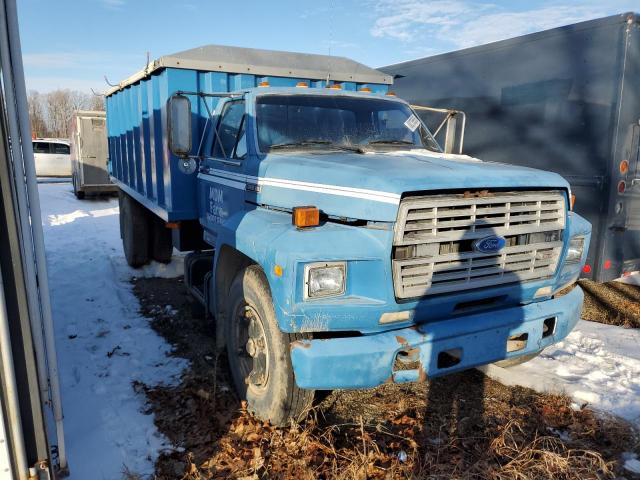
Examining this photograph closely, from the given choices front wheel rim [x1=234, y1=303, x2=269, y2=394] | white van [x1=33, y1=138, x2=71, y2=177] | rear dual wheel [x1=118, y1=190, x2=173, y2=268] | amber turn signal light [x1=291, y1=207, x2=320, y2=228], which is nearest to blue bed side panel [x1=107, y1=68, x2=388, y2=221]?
rear dual wheel [x1=118, y1=190, x2=173, y2=268]

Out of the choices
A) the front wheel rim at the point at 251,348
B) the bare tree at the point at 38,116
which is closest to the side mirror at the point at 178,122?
the front wheel rim at the point at 251,348

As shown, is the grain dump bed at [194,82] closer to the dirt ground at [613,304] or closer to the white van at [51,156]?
the dirt ground at [613,304]

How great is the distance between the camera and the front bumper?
9.10 ft

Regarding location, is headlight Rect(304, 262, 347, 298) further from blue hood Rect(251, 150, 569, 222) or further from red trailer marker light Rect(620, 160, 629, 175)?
red trailer marker light Rect(620, 160, 629, 175)

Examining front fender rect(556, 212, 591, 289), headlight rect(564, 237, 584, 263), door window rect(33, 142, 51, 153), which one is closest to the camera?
front fender rect(556, 212, 591, 289)

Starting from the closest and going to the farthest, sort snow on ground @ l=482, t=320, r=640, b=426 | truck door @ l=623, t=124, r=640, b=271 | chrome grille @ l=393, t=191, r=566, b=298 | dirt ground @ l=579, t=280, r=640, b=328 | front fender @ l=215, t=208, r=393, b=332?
1. front fender @ l=215, t=208, r=393, b=332
2. chrome grille @ l=393, t=191, r=566, b=298
3. snow on ground @ l=482, t=320, r=640, b=426
4. truck door @ l=623, t=124, r=640, b=271
5. dirt ground @ l=579, t=280, r=640, b=328

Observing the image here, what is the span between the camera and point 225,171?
4379mm

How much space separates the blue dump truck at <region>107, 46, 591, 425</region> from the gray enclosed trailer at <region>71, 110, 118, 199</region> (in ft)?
47.0

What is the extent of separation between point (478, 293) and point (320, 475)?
1456 mm

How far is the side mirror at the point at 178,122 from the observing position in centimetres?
410

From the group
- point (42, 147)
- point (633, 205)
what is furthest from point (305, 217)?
point (42, 147)

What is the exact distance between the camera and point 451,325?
307 cm

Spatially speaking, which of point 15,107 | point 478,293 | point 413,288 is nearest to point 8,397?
point 15,107

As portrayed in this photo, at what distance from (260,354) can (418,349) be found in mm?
1097
